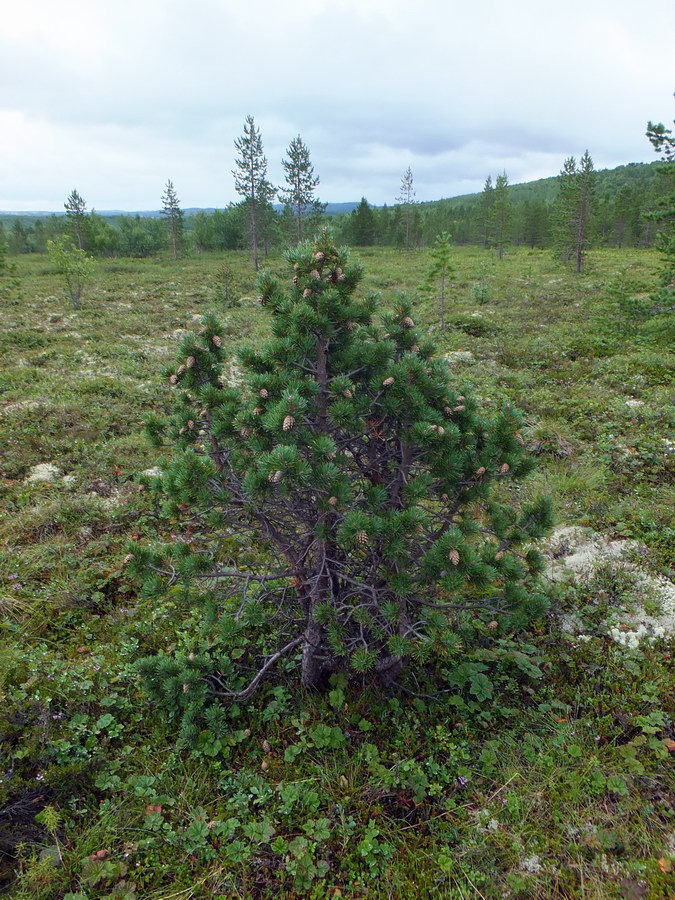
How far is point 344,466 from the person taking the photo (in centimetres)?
343

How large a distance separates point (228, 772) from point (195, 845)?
1.64 feet

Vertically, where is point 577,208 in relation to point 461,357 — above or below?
above

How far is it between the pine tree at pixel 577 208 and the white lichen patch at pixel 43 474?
41.0 meters

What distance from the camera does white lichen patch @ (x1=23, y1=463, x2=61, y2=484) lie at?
297 inches

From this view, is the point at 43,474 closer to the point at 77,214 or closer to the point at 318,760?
the point at 318,760

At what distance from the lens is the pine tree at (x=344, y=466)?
3.02 m

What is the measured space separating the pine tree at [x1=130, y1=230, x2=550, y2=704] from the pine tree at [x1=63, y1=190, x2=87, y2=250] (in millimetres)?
57350

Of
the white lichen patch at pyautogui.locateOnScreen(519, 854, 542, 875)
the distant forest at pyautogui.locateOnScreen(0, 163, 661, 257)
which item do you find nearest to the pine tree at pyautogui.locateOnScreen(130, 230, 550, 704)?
the white lichen patch at pyautogui.locateOnScreen(519, 854, 542, 875)

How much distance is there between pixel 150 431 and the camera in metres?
3.58

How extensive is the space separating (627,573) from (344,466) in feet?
12.1

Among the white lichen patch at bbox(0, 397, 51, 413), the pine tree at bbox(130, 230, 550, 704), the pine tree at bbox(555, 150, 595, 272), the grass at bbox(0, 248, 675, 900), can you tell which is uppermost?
the pine tree at bbox(555, 150, 595, 272)

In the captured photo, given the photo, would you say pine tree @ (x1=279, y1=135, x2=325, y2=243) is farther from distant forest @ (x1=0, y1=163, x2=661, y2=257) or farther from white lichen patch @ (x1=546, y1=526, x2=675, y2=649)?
white lichen patch @ (x1=546, y1=526, x2=675, y2=649)

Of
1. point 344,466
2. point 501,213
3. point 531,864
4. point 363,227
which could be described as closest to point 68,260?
point 344,466

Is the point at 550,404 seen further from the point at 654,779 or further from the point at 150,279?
the point at 150,279
